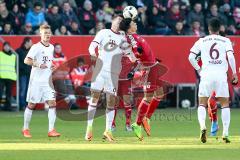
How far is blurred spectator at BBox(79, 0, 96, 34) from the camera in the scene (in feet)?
103

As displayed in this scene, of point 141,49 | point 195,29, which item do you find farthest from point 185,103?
point 141,49

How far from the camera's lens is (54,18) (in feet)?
99.4

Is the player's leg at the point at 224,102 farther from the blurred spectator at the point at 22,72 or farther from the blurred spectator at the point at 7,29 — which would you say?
the blurred spectator at the point at 7,29

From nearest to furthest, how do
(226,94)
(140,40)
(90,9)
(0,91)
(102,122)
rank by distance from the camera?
1. (226,94)
2. (140,40)
3. (102,122)
4. (0,91)
5. (90,9)

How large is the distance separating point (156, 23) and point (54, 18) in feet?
12.4

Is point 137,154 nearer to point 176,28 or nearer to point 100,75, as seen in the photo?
point 100,75

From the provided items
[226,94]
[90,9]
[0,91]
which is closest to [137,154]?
[226,94]

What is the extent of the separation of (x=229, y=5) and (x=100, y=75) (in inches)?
647

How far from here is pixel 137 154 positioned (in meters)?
15.5

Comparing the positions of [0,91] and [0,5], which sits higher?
[0,5]

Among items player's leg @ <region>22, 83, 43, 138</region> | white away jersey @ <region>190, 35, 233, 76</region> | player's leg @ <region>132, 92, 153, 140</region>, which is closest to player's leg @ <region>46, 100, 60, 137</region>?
player's leg @ <region>22, 83, 43, 138</region>

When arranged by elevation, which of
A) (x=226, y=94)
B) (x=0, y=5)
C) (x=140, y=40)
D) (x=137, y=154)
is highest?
(x=0, y=5)

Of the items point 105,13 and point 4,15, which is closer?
point 4,15

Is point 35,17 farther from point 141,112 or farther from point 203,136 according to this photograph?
point 203,136
